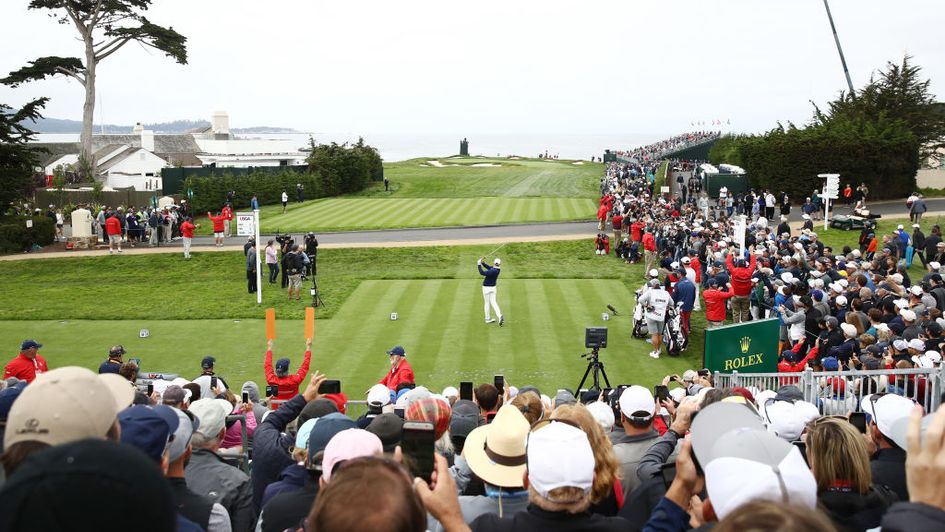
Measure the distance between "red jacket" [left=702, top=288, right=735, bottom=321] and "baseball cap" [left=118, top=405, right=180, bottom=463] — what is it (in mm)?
16070

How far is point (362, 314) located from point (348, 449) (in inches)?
724

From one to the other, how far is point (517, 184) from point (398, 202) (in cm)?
1379

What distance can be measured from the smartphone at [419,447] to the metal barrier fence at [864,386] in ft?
23.6

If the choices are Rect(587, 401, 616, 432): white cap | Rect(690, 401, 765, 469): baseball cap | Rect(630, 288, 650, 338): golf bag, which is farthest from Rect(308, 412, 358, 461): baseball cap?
Rect(630, 288, 650, 338): golf bag

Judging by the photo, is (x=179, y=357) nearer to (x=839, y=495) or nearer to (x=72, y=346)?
(x=72, y=346)

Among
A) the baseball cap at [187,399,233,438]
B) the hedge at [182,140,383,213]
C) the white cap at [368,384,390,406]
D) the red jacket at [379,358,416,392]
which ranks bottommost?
Answer: the red jacket at [379,358,416,392]

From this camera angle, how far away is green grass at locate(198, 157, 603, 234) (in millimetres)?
41312

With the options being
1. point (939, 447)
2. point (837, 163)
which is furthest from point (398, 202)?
point (939, 447)

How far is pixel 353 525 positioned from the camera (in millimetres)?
2754

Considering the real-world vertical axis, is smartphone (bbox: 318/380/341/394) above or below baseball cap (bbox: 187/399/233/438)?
below

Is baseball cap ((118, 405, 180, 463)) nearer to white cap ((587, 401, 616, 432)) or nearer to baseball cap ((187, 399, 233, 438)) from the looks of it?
baseball cap ((187, 399, 233, 438))

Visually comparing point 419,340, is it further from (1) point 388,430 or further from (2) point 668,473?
(2) point 668,473

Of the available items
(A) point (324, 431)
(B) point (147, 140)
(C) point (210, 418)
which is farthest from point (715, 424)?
(B) point (147, 140)

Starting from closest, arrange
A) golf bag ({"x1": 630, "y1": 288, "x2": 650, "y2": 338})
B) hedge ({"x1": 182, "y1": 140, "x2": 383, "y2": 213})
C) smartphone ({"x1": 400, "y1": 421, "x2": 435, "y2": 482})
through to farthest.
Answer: smartphone ({"x1": 400, "y1": 421, "x2": 435, "y2": 482}) < golf bag ({"x1": 630, "y1": 288, "x2": 650, "y2": 338}) < hedge ({"x1": 182, "y1": 140, "x2": 383, "y2": 213})
